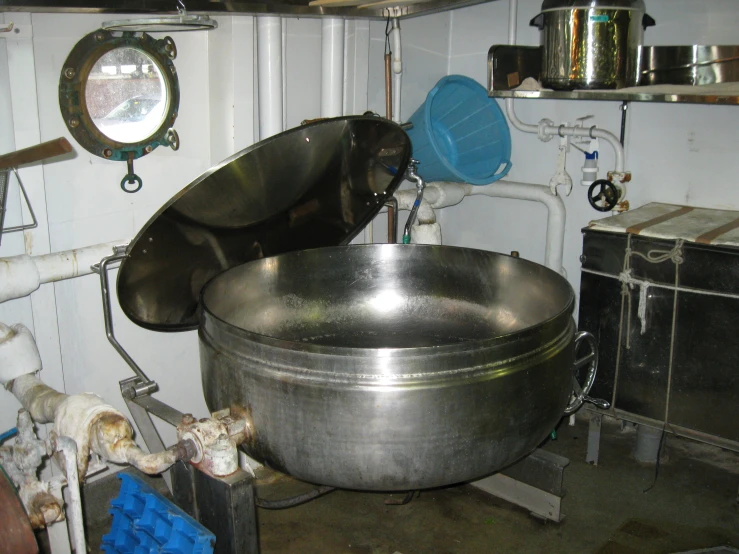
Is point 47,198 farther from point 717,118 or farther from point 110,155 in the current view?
point 717,118

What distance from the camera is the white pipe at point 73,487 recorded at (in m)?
1.35

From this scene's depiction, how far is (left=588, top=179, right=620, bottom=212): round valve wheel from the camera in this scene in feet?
8.71

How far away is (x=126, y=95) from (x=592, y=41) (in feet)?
4.15

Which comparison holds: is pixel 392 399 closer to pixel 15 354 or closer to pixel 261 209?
pixel 261 209

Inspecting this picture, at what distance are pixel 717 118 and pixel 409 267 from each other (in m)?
1.29

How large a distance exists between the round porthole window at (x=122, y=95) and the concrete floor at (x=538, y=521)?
3.64ft

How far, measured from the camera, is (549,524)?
7.52 feet

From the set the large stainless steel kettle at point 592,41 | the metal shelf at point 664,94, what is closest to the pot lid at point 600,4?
the large stainless steel kettle at point 592,41

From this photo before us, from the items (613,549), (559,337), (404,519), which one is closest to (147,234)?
(559,337)

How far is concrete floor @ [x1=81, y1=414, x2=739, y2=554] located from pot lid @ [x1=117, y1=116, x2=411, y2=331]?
34.9 inches

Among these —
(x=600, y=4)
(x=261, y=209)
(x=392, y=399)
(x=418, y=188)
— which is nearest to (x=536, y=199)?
(x=418, y=188)

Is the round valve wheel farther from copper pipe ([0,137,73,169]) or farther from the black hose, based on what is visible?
copper pipe ([0,137,73,169])

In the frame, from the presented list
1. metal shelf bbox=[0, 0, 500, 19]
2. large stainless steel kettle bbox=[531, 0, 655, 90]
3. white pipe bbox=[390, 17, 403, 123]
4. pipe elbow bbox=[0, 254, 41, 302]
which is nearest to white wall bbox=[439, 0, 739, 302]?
white pipe bbox=[390, 17, 403, 123]

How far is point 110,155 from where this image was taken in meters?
2.00
